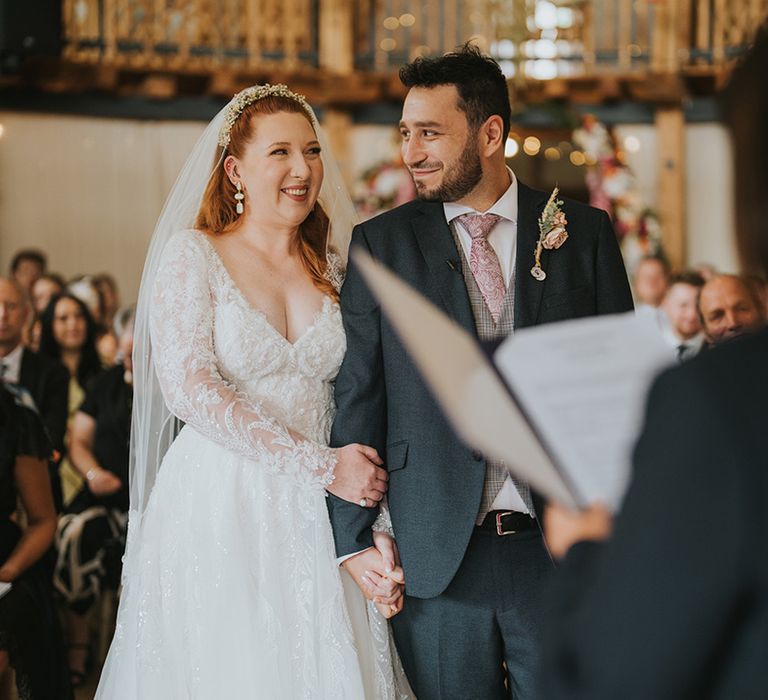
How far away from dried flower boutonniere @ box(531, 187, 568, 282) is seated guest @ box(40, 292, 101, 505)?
12.6 ft

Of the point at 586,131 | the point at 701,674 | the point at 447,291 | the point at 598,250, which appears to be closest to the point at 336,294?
the point at 447,291

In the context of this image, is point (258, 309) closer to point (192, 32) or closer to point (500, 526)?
point (500, 526)

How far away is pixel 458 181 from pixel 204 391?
33.3 inches


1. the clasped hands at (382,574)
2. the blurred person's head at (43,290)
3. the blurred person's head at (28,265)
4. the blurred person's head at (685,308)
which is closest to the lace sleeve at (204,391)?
the clasped hands at (382,574)

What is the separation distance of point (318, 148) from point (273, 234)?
0.27 m

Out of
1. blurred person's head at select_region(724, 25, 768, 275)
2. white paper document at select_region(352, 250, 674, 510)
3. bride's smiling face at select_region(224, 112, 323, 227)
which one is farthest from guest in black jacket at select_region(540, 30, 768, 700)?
bride's smiling face at select_region(224, 112, 323, 227)

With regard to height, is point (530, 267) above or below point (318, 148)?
below

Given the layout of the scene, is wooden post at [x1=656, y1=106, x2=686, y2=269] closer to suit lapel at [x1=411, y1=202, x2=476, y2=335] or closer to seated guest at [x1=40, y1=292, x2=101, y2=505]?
seated guest at [x1=40, y1=292, x2=101, y2=505]

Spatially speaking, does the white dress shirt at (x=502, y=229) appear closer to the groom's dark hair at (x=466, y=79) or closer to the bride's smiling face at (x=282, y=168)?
the groom's dark hair at (x=466, y=79)

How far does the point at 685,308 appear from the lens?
5.86 m

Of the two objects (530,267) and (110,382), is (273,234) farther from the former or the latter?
(110,382)

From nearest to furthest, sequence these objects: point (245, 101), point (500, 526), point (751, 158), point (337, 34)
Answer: point (751, 158)
point (500, 526)
point (245, 101)
point (337, 34)

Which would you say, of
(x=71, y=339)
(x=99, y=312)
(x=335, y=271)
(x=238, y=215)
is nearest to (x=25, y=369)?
(x=71, y=339)

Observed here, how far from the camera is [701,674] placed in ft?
4.19
